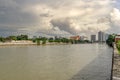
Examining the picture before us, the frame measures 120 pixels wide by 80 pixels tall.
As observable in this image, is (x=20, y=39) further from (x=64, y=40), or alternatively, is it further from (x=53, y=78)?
(x=53, y=78)

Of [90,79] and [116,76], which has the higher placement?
[116,76]

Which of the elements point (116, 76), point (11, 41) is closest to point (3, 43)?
point (11, 41)

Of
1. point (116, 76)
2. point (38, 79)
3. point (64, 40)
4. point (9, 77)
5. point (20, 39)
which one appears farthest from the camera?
point (64, 40)

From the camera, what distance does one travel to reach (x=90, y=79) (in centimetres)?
1555

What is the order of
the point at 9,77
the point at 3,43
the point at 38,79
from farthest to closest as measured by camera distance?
1. the point at 3,43
2. the point at 9,77
3. the point at 38,79

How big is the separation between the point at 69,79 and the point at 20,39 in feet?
429

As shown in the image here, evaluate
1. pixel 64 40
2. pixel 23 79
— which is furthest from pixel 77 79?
pixel 64 40

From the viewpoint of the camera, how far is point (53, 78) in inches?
627

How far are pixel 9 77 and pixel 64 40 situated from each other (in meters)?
170

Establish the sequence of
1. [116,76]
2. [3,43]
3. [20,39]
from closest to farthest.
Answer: [116,76] < [3,43] < [20,39]

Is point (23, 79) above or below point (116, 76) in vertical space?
below

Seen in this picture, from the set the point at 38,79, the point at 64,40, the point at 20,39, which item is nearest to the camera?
the point at 38,79

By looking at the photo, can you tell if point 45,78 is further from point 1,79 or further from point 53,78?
point 1,79

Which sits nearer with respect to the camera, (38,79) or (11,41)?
(38,79)
